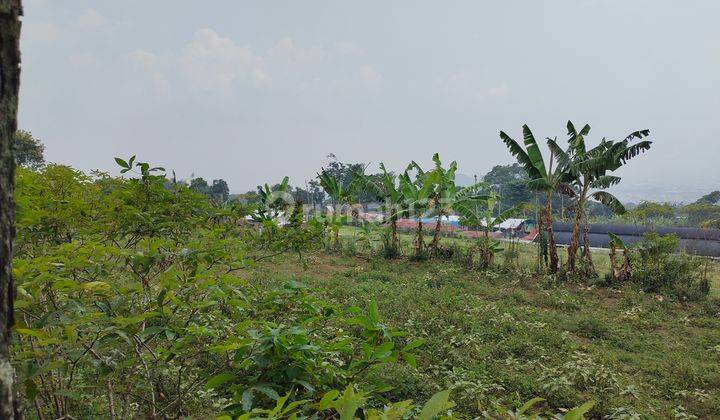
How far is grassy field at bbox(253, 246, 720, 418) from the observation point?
3969mm

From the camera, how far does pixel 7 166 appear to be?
0.69 meters

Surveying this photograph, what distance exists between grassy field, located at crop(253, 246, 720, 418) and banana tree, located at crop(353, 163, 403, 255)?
7.91 ft

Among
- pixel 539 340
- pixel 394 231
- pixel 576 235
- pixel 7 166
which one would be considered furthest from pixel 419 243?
pixel 7 166

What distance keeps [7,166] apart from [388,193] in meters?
11.0

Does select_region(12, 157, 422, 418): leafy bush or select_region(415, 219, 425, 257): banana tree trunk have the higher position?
select_region(12, 157, 422, 418): leafy bush

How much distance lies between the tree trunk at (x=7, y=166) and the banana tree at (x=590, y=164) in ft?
30.0

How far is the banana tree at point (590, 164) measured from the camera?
27.2 feet

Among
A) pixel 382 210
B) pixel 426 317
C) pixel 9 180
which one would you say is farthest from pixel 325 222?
pixel 382 210

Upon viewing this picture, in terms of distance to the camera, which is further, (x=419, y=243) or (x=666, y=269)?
(x=419, y=243)

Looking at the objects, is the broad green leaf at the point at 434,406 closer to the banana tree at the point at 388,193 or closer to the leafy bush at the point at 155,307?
the leafy bush at the point at 155,307

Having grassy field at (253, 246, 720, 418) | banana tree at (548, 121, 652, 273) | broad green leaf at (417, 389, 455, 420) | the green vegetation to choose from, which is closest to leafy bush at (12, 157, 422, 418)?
the green vegetation

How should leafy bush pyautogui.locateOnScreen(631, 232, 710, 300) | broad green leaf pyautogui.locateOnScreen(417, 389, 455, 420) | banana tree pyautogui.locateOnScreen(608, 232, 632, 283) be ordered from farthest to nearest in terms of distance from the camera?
1. banana tree pyautogui.locateOnScreen(608, 232, 632, 283)
2. leafy bush pyautogui.locateOnScreen(631, 232, 710, 300)
3. broad green leaf pyautogui.locateOnScreen(417, 389, 455, 420)

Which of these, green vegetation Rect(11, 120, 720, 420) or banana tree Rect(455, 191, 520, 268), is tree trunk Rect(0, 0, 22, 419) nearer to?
green vegetation Rect(11, 120, 720, 420)

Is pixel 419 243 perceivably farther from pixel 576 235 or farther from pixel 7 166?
pixel 7 166
